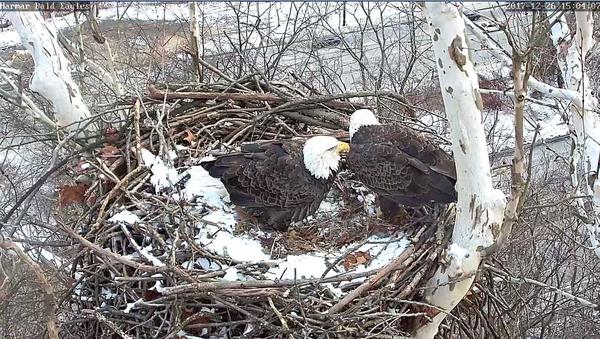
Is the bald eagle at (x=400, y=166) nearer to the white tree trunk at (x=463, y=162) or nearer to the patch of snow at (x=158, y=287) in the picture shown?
the white tree trunk at (x=463, y=162)

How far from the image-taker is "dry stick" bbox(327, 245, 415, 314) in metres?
3.39

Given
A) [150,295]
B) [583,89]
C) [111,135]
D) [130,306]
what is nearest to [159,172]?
[111,135]

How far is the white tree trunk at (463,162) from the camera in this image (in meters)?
2.74

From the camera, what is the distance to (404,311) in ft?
11.9

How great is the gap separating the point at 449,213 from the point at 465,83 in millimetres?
1245

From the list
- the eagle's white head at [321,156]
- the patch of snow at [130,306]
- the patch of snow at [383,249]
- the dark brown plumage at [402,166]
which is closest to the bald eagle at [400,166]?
the dark brown plumage at [402,166]

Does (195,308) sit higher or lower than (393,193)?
lower

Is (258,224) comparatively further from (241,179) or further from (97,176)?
(97,176)

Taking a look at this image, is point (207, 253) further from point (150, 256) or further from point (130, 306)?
point (130, 306)

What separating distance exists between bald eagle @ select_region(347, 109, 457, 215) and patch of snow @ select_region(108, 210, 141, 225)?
1254mm

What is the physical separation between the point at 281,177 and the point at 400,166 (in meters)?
0.69

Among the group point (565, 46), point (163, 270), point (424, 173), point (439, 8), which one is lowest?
point (163, 270)

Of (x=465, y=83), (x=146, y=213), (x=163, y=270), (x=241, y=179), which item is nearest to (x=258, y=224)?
(x=241, y=179)

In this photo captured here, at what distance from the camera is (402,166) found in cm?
397
